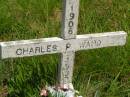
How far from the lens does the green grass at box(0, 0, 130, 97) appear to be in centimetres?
332

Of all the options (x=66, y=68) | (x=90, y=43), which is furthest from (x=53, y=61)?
(x=90, y=43)

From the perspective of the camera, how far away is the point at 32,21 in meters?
4.09

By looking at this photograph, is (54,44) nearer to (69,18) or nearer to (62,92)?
(69,18)

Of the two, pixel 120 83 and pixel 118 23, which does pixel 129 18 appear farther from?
pixel 120 83

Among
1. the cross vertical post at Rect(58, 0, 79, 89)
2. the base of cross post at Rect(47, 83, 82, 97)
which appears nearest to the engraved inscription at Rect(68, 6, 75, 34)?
the cross vertical post at Rect(58, 0, 79, 89)

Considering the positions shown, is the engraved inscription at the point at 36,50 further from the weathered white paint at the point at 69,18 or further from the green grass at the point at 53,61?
the green grass at the point at 53,61

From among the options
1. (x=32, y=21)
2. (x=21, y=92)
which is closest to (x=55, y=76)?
(x=21, y=92)

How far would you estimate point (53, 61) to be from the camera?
3379 mm

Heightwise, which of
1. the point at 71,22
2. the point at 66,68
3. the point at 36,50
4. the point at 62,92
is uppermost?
the point at 71,22

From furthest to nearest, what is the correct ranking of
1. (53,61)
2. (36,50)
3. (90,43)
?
(53,61)
(90,43)
(36,50)

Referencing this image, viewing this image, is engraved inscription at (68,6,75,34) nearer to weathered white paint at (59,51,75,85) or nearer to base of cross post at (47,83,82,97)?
weathered white paint at (59,51,75,85)

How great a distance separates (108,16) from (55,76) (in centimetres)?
112

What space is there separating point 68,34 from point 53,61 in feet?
1.34

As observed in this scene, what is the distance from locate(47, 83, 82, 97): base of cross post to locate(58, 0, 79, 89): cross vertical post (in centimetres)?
3
